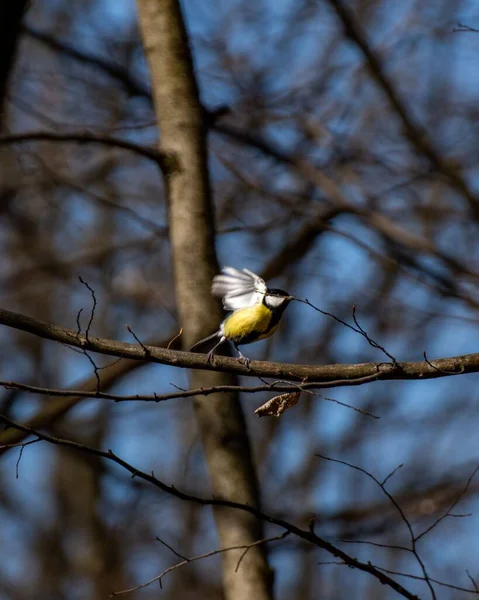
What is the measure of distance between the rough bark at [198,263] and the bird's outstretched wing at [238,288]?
0.91 ft

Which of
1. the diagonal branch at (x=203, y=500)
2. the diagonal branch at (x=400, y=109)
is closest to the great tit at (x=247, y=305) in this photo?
the diagonal branch at (x=203, y=500)

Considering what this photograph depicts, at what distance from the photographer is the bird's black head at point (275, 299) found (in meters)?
3.15

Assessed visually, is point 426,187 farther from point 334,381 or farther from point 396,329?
point 334,381

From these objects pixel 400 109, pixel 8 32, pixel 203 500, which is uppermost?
pixel 400 109

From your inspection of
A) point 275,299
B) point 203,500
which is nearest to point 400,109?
point 275,299

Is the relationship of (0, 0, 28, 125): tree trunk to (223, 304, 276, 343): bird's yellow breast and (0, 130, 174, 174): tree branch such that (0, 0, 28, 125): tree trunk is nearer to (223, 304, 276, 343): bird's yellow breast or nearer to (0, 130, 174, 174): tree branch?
(0, 130, 174, 174): tree branch

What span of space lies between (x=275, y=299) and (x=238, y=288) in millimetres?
158

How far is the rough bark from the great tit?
22 cm

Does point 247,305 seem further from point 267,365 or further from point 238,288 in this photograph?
point 267,365

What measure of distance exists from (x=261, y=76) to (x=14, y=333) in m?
5.51

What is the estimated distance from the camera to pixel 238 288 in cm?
322

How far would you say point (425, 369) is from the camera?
236 cm

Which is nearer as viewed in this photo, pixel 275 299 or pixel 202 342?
pixel 275 299

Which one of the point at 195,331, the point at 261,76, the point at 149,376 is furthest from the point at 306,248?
the point at 149,376
